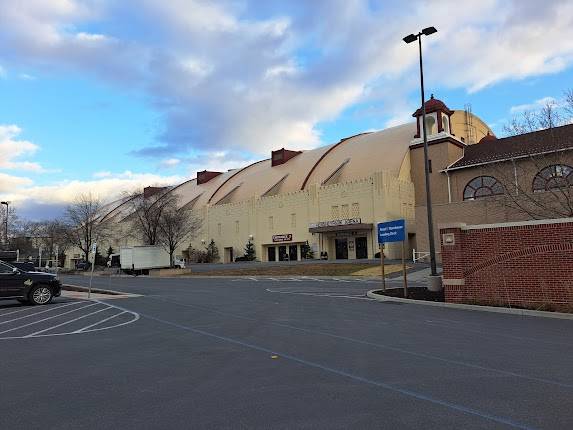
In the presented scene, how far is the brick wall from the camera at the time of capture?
46.6ft

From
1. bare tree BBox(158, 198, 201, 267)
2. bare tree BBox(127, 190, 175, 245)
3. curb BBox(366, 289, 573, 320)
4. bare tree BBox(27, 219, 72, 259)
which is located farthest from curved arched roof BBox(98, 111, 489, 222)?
curb BBox(366, 289, 573, 320)

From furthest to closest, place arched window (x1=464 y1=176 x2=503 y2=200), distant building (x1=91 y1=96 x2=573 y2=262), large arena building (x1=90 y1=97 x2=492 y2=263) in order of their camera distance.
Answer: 1. large arena building (x1=90 y1=97 x2=492 y2=263)
2. arched window (x1=464 y1=176 x2=503 y2=200)
3. distant building (x1=91 y1=96 x2=573 y2=262)

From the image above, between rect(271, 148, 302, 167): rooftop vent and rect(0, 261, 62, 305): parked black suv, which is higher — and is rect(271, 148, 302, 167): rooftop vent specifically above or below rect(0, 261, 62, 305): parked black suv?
above

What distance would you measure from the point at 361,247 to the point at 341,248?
2796 mm

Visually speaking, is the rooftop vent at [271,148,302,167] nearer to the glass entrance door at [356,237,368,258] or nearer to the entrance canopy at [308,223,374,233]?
the entrance canopy at [308,223,374,233]

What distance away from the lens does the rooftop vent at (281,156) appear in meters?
74.0

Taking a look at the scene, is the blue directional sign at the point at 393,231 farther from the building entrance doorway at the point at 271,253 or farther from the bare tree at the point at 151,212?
the building entrance doorway at the point at 271,253

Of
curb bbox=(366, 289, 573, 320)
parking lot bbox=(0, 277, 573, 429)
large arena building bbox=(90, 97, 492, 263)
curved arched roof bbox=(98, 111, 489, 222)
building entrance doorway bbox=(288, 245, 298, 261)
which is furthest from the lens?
building entrance doorway bbox=(288, 245, 298, 261)

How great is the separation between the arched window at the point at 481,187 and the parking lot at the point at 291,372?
127 feet

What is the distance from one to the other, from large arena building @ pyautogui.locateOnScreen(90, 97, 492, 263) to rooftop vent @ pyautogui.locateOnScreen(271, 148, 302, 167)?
145 millimetres

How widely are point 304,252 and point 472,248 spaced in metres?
43.2

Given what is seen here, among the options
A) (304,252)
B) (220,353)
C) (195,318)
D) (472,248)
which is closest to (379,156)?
(304,252)

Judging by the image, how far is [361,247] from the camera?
55.8 metres

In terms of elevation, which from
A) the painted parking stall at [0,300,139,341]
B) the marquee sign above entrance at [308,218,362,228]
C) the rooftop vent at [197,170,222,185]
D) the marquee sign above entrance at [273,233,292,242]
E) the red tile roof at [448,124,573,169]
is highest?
the rooftop vent at [197,170,222,185]
